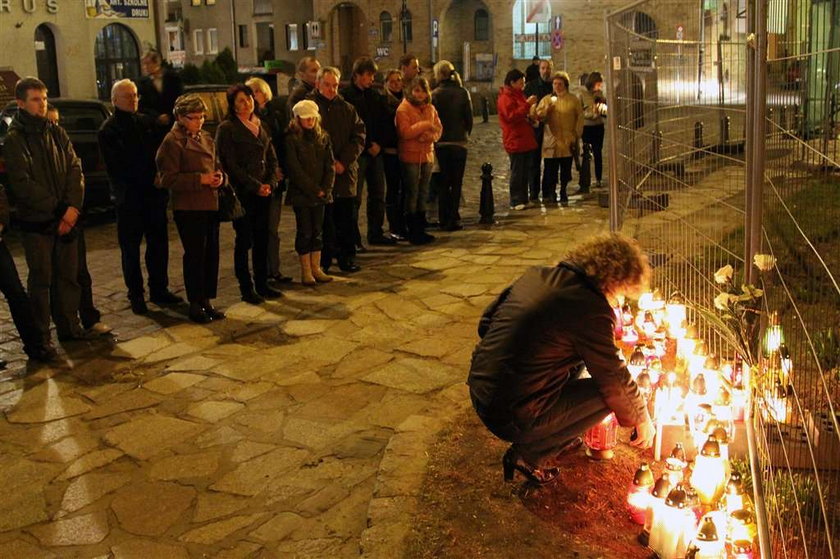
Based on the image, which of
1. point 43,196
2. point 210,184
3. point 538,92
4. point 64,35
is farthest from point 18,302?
point 64,35

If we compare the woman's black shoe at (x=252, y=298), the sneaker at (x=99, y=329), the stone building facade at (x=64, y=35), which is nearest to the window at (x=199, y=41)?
the stone building facade at (x=64, y=35)

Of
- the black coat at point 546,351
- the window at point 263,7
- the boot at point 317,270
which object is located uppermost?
the window at point 263,7

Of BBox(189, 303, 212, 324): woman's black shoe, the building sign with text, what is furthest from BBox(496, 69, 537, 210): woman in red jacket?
the building sign with text

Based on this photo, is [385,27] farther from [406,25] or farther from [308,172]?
[308,172]

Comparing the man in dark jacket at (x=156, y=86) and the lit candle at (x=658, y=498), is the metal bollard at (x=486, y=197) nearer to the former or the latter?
the man in dark jacket at (x=156, y=86)

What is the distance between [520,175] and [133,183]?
254 inches

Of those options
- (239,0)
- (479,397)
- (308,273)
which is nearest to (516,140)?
(308,273)

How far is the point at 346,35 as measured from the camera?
58000 mm

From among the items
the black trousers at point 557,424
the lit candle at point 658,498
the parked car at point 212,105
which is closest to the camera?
the lit candle at point 658,498

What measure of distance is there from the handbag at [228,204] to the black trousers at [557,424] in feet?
13.4

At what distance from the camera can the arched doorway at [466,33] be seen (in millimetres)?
51656

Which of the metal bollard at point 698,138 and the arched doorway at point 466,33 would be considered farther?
the arched doorway at point 466,33

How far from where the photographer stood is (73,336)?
7.79 meters

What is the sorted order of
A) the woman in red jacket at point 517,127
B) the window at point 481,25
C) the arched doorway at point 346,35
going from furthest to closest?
the arched doorway at point 346,35
the window at point 481,25
the woman in red jacket at point 517,127
